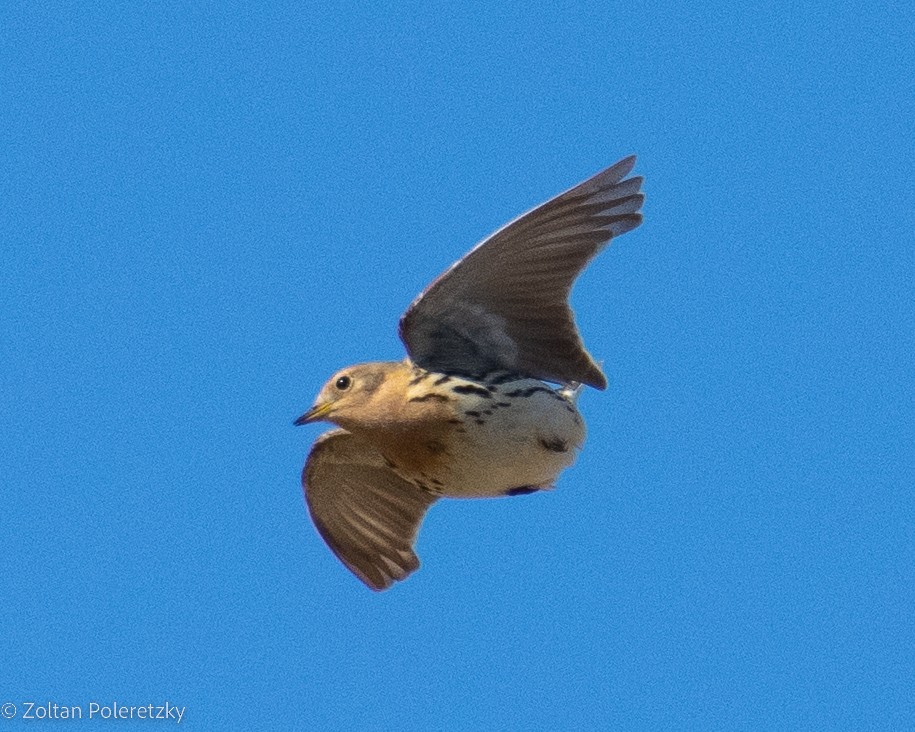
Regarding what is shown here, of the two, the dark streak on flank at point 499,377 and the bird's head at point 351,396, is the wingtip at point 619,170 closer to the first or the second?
the dark streak on flank at point 499,377

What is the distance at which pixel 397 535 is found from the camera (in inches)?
650

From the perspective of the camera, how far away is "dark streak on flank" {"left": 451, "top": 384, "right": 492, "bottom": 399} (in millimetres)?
14328

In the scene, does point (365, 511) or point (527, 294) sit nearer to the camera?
point (527, 294)

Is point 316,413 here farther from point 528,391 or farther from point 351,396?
point 528,391

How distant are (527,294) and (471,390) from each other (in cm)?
92

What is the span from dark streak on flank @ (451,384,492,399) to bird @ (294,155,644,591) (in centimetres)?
2

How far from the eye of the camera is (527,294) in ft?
48.1

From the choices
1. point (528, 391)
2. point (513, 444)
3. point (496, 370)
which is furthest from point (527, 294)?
point (513, 444)

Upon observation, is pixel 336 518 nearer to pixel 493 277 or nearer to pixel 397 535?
Result: pixel 397 535

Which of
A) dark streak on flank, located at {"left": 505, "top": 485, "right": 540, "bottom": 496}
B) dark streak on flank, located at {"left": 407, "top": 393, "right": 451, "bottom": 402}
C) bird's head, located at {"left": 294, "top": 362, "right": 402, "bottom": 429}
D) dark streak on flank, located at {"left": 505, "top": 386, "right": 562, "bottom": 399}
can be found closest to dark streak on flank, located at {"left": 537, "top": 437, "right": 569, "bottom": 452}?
dark streak on flank, located at {"left": 505, "top": 386, "right": 562, "bottom": 399}

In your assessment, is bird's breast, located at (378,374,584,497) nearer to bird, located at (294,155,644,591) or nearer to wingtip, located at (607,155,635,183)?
bird, located at (294,155,644,591)

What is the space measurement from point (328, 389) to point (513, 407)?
156cm

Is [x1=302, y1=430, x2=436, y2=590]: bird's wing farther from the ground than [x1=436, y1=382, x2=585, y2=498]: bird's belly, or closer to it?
farther from the ground

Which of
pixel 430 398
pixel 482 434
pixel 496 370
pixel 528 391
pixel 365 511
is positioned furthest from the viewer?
pixel 365 511
